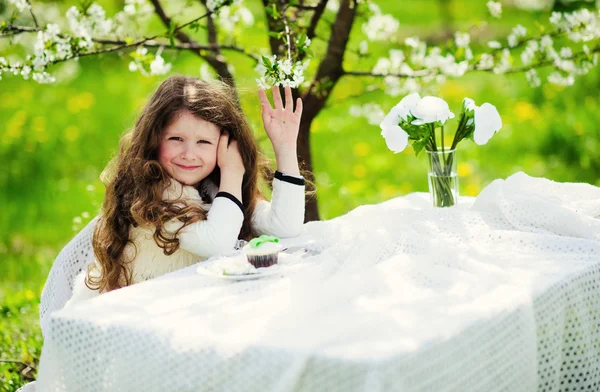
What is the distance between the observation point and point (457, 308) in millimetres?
1967

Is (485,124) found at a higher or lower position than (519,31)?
lower

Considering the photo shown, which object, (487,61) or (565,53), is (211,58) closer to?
(487,61)

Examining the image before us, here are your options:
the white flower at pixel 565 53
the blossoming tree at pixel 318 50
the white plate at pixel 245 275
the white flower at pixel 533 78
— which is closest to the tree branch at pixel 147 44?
the blossoming tree at pixel 318 50

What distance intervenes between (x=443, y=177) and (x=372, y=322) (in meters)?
1.33

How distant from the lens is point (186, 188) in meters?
2.96

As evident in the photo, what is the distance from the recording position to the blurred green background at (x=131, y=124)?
5078 millimetres

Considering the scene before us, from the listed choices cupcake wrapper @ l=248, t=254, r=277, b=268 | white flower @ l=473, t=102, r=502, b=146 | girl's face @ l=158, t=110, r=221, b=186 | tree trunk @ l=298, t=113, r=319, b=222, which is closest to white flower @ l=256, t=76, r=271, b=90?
girl's face @ l=158, t=110, r=221, b=186

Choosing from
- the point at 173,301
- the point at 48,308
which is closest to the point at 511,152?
the point at 48,308

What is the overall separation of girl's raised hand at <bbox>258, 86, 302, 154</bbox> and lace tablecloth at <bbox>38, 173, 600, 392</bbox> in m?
0.50

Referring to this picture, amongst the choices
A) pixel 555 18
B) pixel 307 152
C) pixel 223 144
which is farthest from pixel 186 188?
pixel 555 18

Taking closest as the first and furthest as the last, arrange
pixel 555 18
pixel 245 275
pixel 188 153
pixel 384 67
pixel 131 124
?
pixel 245 275, pixel 188 153, pixel 555 18, pixel 384 67, pixel 131 124

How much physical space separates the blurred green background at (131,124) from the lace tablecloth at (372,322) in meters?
1.65

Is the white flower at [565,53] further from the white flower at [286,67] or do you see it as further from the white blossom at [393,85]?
the white flower at [286,67]

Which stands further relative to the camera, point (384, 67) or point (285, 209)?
point (384, 67)
